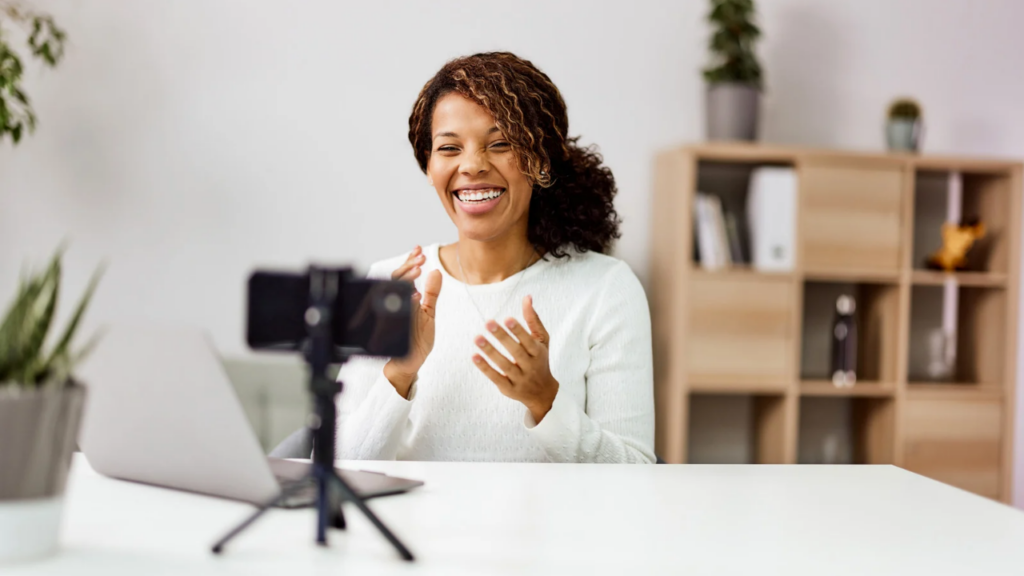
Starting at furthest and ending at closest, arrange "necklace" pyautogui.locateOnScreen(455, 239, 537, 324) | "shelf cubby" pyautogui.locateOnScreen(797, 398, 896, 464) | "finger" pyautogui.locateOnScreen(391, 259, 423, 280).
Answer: "shelf cubby" pyautogui.locateOnScreen(797, 398, 896, 464) → "necklace" pyautogui.locateOnScreen(455, 239, 537, 324) → "finger" pyautogui.locateOnScreen(391, 259, 423, 280)

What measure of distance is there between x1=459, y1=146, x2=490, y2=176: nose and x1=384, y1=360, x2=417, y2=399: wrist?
425 mm

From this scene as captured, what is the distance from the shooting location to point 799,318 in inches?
126

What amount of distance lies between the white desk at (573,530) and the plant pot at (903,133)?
8.13 ft

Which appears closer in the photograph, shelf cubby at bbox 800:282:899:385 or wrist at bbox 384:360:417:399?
wrist at bbox 384:360:417:399

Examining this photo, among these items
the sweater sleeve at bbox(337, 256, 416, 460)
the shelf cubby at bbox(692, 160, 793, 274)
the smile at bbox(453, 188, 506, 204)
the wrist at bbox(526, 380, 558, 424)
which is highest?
the shelf cubby at bbox(692, 160, 793, 274)

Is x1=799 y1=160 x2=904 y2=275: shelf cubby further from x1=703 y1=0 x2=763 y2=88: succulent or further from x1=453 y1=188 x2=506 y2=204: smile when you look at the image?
x1=453 y1=188 x2=506 y2=204: smile

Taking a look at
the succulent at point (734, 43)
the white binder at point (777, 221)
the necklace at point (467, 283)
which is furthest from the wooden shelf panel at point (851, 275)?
the necklace at point (467, 283)

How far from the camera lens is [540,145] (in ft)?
5.90

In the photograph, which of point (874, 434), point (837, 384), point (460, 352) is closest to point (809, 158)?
point (837, 384)

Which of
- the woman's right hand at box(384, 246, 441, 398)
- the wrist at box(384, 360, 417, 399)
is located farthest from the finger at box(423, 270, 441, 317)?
the wrist at box(384, 360, 417, 399)

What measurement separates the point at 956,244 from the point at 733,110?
1.01 metres

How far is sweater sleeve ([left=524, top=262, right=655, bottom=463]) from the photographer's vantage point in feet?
4.96

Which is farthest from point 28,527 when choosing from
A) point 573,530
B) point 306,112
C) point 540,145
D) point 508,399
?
point 306,112

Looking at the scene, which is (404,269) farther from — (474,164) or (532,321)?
(474,164)
